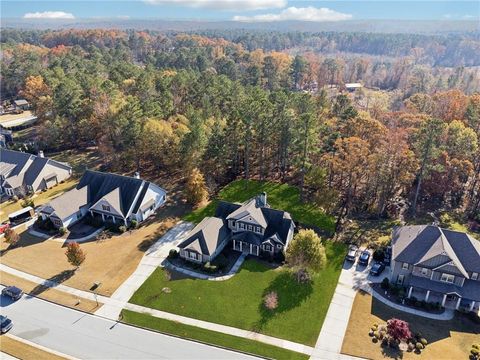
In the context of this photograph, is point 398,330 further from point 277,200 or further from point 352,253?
point 277,200

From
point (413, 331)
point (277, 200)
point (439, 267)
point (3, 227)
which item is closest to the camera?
point (413, 331)

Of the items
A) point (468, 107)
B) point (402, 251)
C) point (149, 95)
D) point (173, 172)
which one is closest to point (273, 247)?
point (402, 251)

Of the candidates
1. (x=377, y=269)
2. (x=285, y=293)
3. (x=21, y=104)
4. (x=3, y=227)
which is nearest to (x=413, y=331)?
(x=377, y=269)

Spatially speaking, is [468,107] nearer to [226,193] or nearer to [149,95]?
[226,193]

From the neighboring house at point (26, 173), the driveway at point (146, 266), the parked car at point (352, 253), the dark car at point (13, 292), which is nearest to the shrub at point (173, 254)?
the driveway at point (146, 266)

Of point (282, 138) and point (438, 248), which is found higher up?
point (282, 138)
